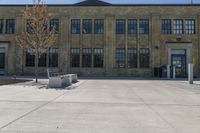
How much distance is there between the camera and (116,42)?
41438 millimetres

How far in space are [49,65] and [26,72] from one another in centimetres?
308

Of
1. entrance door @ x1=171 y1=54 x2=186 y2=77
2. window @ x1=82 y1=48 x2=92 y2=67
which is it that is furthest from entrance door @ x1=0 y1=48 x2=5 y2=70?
entrance door @ x1=171 y1=54 x2=186 y2=77

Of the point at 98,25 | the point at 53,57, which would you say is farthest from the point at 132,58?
the point at 53,57

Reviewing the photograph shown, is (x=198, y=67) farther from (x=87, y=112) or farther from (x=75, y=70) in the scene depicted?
(x=87, y=112)

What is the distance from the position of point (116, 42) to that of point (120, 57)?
1.98m

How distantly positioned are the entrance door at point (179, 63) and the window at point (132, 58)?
465 centimetres

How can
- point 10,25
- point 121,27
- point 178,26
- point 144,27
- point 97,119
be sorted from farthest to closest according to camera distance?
point 10,25
point 121,27
point 144,27
point 178,26
point 97,119

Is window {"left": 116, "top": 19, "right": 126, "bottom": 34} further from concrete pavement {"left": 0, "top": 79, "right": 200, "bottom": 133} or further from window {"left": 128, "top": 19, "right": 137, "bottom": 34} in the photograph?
concrete pavement {"left": 0, "top": 79, "right": 200, "bottom": 133}

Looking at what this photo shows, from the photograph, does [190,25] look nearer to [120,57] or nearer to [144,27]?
[144,27]

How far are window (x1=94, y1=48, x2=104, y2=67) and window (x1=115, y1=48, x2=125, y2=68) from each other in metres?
1.90

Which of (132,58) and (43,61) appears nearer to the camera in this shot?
(132,58)

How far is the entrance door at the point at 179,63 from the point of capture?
41.0 m

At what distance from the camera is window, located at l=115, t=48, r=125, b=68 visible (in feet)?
135

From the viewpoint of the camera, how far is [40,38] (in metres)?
29.4
